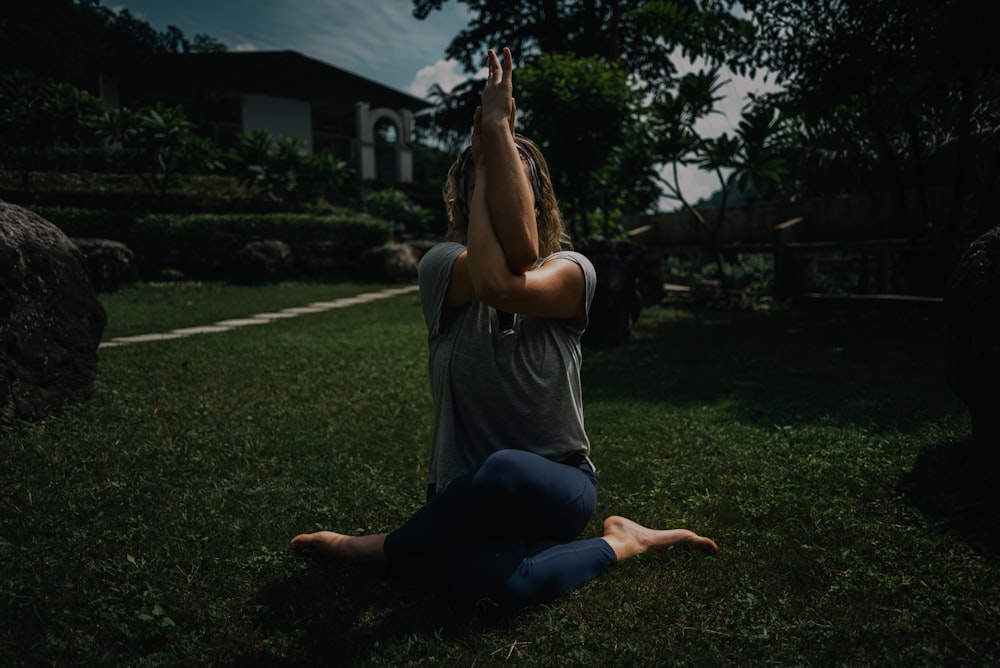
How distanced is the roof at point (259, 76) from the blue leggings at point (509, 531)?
27.4m

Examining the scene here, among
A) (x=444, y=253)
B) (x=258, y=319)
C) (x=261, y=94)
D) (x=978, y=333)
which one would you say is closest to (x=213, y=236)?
(x=258, y=319)

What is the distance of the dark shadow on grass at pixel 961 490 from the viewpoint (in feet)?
9.45

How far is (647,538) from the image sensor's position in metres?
2.80

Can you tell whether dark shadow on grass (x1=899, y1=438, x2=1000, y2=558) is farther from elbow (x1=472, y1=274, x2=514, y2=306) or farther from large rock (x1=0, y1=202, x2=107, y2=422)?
large rock (x1=0, y1=202, x2=107, y2=422)

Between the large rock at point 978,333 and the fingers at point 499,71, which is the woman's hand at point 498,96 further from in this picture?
the large rock at point 978,333

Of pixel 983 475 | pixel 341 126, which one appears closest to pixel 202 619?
pixel 983 475

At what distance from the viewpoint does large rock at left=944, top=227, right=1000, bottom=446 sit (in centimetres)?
321

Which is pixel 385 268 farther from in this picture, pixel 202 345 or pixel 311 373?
pixel 311 373

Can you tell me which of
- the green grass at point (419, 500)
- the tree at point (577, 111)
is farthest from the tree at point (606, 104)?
the green grass at point (419, 500)

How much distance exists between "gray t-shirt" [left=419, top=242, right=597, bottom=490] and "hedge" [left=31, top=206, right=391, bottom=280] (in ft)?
49.3

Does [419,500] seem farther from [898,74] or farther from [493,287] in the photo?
[898,74]

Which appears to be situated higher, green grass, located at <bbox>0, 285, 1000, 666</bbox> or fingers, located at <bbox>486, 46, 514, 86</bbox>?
fingers, located at <bbox>486, 46, 514, 86</bbox>

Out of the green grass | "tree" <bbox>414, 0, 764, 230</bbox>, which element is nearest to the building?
"tree" <bbox>414, 0, 764, 230</bbox>

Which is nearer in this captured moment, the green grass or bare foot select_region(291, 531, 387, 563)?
the green grass
